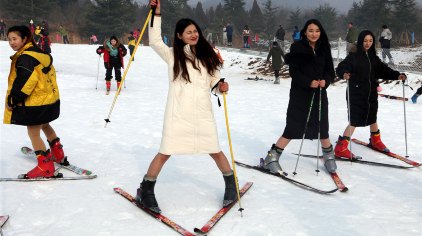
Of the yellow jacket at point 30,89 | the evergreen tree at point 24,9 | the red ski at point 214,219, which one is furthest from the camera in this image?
the evergreen tree at point 24,9

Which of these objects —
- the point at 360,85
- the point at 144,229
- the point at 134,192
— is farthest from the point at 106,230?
the point at 360,85

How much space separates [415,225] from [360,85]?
2456 millimetres

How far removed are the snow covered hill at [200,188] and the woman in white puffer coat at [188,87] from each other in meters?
0.60

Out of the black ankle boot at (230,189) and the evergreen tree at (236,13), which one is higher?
the evergreen tree at (236,13)

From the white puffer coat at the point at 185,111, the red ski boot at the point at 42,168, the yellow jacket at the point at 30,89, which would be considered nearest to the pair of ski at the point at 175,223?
the white puffer coat at the point at 185,111

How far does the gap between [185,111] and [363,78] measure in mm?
3077

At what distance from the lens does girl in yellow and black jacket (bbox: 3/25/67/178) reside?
4289mm

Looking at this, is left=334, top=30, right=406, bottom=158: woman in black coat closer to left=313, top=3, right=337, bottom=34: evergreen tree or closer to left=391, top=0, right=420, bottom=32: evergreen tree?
left=391, top=0, right=420, bottom=32: evergreen tree

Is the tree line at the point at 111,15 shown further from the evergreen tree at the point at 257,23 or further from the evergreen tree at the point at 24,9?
the evergreen tree at the point at 257,23

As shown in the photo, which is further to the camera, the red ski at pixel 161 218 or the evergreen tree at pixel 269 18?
the evergreen tree at pixel 269 18

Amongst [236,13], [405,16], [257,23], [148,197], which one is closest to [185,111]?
[148,197]

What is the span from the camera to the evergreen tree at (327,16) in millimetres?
69062

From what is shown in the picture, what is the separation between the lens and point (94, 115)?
8.91 m

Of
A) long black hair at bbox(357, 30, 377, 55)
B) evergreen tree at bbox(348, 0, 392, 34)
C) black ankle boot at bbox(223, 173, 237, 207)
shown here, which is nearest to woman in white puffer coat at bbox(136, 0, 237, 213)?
black ankle boot at bbox(223, 173, 237, 207)
